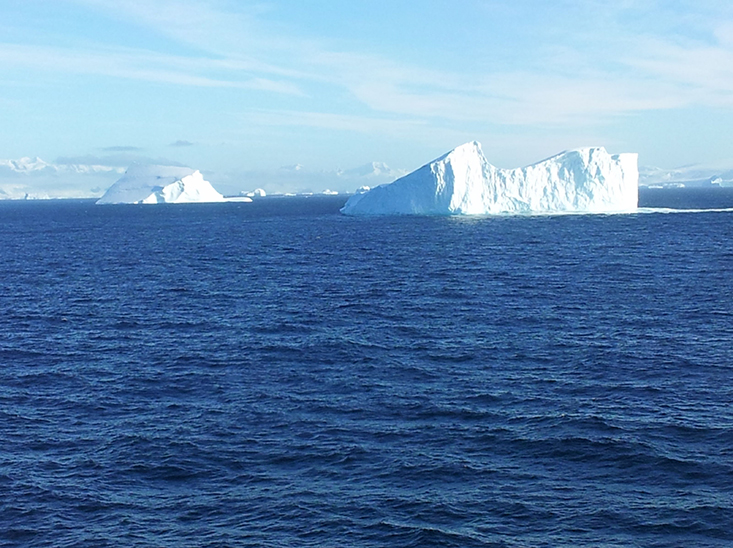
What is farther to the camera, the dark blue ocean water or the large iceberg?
the large iceberg

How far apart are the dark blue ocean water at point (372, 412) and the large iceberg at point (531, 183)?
5144 centimetres

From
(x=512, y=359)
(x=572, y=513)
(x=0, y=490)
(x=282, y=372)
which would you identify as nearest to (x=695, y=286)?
(x=512, y=359)

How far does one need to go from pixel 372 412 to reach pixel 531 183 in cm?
8377

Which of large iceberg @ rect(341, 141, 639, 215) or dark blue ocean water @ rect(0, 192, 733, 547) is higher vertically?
large iceberg @ rect(341, 141, 639, 215)

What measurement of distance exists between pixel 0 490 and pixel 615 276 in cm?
4120

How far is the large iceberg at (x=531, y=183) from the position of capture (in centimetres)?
A: 9825

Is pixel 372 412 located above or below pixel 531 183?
below

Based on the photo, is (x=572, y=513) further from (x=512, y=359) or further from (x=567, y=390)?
(x=512, y=359)

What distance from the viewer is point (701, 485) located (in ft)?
59.1

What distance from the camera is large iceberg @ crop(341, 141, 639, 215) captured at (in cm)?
9825

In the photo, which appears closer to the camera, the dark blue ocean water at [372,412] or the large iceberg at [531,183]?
the dark blue ocean water at [372,412]

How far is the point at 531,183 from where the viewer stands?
102m

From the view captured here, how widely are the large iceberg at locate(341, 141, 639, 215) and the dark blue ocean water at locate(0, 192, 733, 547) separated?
169ft

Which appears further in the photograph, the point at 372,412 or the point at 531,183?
the point at 531,183
